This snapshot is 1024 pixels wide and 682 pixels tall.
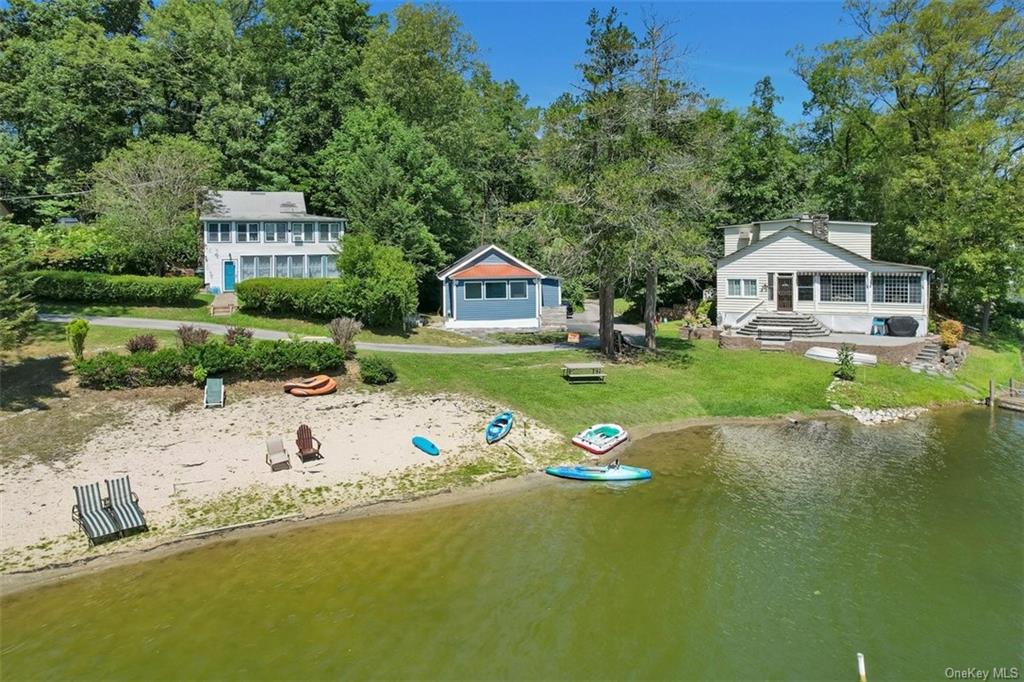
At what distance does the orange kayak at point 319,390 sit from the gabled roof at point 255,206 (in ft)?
87.6

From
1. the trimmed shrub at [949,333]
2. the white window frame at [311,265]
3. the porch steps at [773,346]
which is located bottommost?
the porch steps at [773,346]

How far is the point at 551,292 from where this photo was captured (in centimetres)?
4722

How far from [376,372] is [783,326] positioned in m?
24.4

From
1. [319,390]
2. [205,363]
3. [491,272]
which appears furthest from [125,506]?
[491,272]

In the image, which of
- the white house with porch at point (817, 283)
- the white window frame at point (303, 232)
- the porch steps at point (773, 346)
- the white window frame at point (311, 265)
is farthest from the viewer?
the white window frame at point (311, 265)

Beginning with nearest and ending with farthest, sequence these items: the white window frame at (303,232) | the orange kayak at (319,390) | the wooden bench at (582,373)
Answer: the orange kayak at (319,390) < the wooden bench at (582,373) < the white window frame at (303,232)

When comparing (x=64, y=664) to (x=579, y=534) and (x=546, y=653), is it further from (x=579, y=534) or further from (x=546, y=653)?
(x=579, y=534)

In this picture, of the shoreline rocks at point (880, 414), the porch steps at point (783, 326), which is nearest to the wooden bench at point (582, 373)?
the shoreline rocks at point (880, 414)

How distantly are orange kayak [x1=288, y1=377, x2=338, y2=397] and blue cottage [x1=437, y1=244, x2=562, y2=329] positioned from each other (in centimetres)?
1715

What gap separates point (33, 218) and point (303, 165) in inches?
863

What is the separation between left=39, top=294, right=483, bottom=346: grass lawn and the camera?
32188 mm

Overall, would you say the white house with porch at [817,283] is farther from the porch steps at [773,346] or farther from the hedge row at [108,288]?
the hedge row at [108,288]

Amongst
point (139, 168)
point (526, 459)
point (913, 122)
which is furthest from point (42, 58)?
point (913, 122)

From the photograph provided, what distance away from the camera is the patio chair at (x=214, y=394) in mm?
21453
